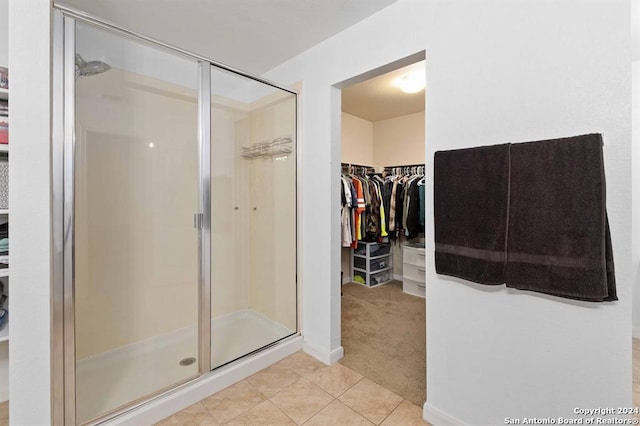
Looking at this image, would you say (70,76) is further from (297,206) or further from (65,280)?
(297,206)

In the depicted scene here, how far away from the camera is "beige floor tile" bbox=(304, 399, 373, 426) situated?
1599mm

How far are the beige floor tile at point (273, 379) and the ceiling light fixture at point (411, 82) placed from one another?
2879mm

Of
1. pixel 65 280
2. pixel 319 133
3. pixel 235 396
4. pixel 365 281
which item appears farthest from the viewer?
pixel 365 281

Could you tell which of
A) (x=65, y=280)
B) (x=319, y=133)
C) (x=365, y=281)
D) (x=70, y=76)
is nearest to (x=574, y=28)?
(x=319, y=133)

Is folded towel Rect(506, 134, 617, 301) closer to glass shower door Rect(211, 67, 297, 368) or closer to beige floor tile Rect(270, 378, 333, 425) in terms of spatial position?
beige floor tile Rect(270, 378, 333, 425)

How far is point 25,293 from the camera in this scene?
1.23m

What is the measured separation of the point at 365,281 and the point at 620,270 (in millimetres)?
3106

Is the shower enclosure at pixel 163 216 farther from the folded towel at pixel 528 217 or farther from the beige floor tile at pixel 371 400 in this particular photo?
the folded towel at pixel 528 217

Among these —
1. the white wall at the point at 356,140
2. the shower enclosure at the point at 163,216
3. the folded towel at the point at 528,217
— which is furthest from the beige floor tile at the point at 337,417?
the white wall at the point at 356,140

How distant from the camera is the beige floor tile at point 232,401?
168cm

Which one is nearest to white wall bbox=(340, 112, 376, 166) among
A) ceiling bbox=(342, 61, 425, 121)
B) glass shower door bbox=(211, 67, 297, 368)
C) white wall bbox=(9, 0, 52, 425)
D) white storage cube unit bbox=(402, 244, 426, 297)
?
ceiling bbox=(342, 61, 425, 121)

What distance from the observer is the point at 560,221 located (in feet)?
3.89

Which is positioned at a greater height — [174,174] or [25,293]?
[174,174]

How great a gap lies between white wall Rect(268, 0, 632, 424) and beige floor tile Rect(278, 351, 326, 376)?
2.78 ft
